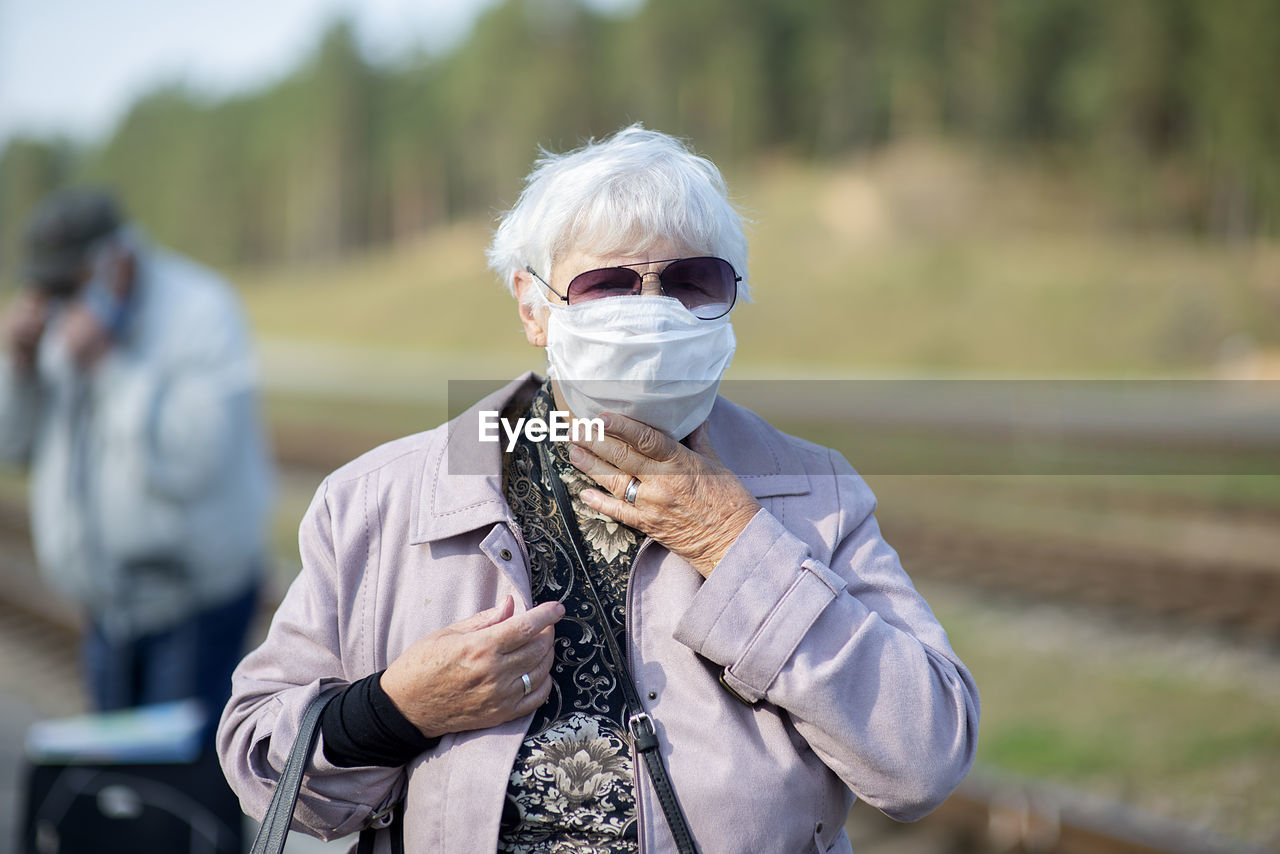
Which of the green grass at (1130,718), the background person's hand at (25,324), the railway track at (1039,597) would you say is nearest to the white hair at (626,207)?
the background person's hand at (25,324)

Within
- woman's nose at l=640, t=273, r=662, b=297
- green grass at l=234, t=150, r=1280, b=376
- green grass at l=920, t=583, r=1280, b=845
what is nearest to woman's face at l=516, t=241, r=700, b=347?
woman's nose at l=640, t=273, r=662, b=297

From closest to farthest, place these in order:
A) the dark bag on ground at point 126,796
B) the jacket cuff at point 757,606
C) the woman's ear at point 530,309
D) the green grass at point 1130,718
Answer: the jacket cuff at point 757,606 → the woman's ear at point 530,309 → the dark bag on ground at point 126,796 → the green grass at point 1130,718

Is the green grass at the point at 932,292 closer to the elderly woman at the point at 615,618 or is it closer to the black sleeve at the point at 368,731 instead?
the elderly woman at the point at 615,618

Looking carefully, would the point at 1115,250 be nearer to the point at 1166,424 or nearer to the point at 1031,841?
the point at 1166,424

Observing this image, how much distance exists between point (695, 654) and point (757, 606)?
166mm

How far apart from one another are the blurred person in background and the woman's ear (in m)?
2.46

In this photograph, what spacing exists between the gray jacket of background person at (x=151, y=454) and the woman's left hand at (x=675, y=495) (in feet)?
8.98

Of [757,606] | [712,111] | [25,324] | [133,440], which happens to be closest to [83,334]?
[25,324]

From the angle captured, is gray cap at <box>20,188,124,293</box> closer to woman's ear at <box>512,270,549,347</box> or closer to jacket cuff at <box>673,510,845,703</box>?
woman's ear at <box>512,270,549,347</box>

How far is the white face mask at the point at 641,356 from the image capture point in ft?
6.11

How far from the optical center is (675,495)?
5.90 feet

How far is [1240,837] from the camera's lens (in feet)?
15.0

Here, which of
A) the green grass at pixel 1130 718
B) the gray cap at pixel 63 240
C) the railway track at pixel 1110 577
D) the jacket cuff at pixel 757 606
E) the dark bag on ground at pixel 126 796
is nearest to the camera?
the jacket cuff at pixel 757 606

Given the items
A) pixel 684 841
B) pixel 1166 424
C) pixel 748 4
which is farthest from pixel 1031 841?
pixel 748 4
